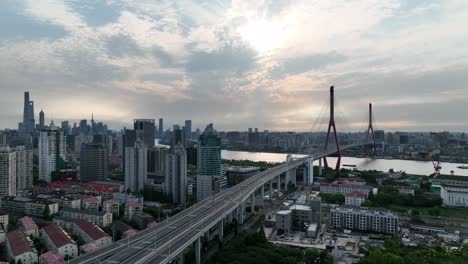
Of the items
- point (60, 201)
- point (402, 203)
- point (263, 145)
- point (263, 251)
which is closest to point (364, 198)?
point (402, 203)

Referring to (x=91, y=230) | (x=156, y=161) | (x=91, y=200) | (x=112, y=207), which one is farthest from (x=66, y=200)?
(x=156, y=161)

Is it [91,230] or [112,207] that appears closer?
[91,230]

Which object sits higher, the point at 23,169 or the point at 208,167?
the point at 208,167

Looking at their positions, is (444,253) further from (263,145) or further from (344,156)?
(263,145)

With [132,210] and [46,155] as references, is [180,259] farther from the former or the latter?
[46,155]

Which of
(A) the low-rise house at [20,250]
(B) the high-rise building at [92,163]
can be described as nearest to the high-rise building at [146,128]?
(B) the high-rise building at [92,163]

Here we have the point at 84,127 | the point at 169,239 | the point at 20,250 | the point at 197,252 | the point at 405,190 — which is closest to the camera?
the point at 169,239

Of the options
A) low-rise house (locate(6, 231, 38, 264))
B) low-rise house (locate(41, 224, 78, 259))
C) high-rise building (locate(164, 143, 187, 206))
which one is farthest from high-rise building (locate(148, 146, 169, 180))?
low-rise house (locate(6, 231, 38, 264))

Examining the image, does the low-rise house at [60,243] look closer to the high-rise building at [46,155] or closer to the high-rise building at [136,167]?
the high-rise building at [136,167]
